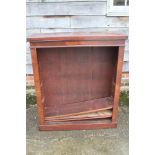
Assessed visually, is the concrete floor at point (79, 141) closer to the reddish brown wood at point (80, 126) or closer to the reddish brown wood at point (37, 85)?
the reddish brown wood at point (80, 126)

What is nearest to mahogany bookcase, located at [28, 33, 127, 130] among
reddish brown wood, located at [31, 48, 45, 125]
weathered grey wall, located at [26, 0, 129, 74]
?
reddish brown wood, located at [31, 48, 45, 125]

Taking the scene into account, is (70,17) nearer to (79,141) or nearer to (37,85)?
(37,85)

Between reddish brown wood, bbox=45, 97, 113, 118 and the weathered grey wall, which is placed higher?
the weathered grey wall

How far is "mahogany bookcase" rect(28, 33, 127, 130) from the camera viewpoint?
244cm

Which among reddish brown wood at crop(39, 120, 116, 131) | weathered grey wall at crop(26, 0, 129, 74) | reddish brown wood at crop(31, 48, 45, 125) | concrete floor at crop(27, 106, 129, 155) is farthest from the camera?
weathered grey wall at crop(26, 0, 129, 74)

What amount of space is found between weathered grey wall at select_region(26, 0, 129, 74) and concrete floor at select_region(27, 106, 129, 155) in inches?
49.3

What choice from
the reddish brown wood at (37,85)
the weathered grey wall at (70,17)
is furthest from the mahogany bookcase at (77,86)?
the weathered grey wall at (70,17)

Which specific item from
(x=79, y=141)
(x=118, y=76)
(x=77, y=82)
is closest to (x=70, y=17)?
(x=77, y=82)

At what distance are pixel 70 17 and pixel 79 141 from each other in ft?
5.23

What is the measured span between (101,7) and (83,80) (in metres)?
1.05

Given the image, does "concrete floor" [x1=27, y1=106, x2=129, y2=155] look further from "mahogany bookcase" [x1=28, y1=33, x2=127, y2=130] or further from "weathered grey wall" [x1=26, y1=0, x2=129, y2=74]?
"weathered grey wall" [x1=26, y1=0, x2=129, y2=74]
